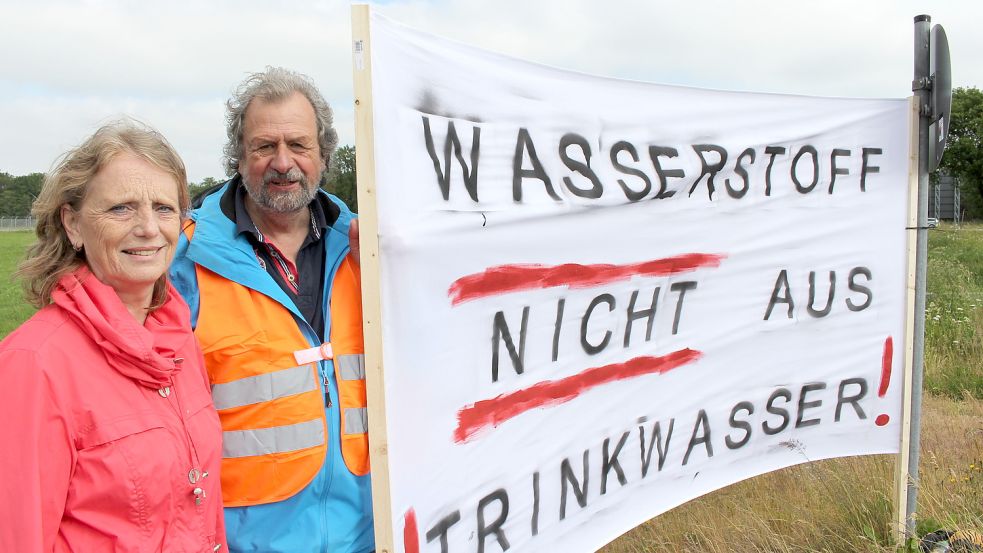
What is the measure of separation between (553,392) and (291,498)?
35.3 inches

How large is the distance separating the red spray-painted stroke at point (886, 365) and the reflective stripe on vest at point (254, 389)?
2.76m

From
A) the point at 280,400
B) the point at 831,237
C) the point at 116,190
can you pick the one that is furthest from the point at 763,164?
the point at 116,190

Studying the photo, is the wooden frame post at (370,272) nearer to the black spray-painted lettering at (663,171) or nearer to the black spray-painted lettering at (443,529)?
the black spray-painted lettering at (443,529)

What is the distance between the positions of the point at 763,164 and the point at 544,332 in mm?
1339

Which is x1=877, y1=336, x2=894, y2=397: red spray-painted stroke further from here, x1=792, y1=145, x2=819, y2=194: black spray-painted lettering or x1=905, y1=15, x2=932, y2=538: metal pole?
x1=792, y1=145, x2=819, y2=194: black spray-painted lettering

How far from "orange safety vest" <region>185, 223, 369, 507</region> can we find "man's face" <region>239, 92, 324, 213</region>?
0.32 m

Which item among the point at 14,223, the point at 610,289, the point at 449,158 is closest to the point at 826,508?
the point at 610,289

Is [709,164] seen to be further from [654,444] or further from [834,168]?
[654,444]

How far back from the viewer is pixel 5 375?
148 cm

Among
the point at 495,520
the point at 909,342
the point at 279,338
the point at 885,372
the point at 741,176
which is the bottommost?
the point at 495,520

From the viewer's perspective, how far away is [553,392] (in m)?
2.46

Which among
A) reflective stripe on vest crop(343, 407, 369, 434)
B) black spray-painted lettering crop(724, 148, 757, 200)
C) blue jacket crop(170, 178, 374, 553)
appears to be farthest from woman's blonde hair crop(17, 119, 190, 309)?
black spray-painted lettering crop(724, 148, 757, 200)

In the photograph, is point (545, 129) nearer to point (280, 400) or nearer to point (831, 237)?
point (280, 400)

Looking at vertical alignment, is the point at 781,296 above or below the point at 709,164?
below
